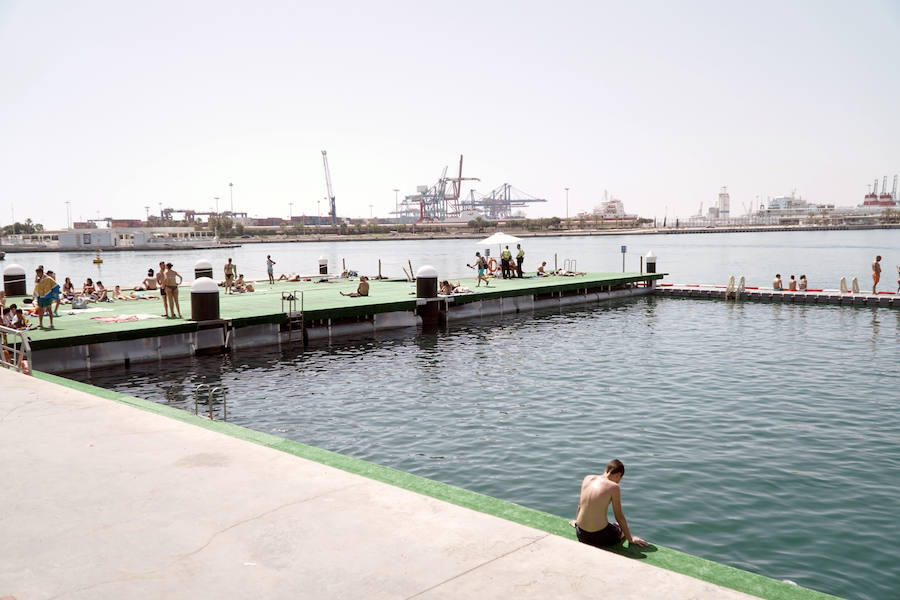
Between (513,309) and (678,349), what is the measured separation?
1232cm

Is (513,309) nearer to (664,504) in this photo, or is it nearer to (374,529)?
(664,504)

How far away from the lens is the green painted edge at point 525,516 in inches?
246

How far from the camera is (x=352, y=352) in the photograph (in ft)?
85.9

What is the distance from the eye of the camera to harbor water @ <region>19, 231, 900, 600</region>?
10.3 meters

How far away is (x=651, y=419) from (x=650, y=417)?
190 millimetres

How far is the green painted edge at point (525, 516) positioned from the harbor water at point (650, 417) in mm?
2664

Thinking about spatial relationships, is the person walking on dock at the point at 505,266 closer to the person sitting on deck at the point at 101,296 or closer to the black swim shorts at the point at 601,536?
the person sitting on deck at the point at 101,296

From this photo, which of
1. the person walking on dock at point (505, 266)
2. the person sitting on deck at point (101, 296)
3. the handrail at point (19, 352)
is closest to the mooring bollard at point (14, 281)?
the person sitting on deck at point (101, 296)

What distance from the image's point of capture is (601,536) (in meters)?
7.19

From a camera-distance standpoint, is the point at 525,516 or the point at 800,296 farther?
the point at 800,296

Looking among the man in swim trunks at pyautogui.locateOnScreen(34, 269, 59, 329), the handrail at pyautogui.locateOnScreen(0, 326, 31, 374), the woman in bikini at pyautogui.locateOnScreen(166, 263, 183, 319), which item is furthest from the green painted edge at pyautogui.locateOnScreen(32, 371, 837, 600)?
the woman in bikini at pyautogui.locateOnScreen(166, 263, 183, 319)

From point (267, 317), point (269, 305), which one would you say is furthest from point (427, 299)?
point (267, 317)

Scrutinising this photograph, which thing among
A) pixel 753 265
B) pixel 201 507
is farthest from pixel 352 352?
pixel 753 265

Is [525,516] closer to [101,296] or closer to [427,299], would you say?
[427,299]
